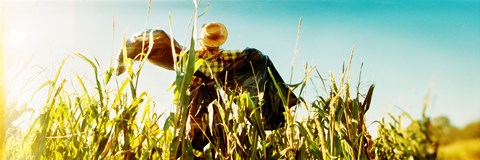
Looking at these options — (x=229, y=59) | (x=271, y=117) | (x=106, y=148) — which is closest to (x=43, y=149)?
(x=106, y=148)

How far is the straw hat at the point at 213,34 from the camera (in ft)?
7.69

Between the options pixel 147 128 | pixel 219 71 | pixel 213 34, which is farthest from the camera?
pixel 213 34

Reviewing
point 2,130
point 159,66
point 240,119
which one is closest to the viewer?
point 2,130

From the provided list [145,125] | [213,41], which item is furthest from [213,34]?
[145,125]

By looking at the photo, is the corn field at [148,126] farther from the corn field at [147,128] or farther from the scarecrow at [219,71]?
the scarecrow at [219,71]

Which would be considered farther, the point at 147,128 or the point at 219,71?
the point at 219,71

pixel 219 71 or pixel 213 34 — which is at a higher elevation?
pixel 213 34

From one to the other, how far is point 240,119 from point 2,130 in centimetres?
70

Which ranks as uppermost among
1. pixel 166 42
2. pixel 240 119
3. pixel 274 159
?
pixel 166 42

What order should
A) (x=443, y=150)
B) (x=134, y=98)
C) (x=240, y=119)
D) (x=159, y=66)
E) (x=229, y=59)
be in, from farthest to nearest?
(x=159, y=66), (x=229, y=59), (x=240, y=119), (x=134, y=98), (x=443, y=150)

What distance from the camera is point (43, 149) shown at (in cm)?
92

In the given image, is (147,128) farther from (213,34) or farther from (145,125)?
(213,34)

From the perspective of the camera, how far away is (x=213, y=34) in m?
2.35

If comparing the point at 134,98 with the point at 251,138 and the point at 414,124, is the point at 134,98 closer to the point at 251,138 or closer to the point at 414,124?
the point at 251,138
